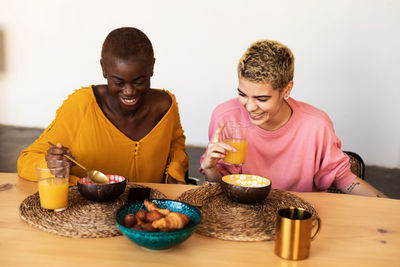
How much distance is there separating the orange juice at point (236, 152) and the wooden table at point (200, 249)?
1.30ft

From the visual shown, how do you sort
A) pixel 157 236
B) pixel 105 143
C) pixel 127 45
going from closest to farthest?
pixel 157 236 → pixel 127 45 → pixel 105 143

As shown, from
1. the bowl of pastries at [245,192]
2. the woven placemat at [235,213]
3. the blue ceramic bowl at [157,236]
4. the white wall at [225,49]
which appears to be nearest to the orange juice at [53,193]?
the blue ceramic bowl at [157,236]

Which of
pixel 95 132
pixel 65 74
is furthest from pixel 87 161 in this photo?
pixel 65 74

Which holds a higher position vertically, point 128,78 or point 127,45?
point 127,45

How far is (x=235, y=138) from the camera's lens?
1.52m

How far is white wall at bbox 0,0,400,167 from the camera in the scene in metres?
4.05

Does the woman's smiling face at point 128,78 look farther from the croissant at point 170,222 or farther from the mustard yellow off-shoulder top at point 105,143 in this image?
the croissant at point 170,222

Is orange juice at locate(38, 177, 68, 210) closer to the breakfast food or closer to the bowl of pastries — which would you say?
the breakfast food

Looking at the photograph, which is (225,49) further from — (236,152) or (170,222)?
(170,222)

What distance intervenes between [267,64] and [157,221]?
0.84 metres

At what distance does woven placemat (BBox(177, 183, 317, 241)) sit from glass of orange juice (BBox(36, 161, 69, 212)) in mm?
370

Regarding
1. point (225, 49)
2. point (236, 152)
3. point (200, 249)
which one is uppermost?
point (225, 49)

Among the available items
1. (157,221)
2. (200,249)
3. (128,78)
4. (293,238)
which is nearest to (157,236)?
(157,221)

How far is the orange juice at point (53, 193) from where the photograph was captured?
48.7 inches
